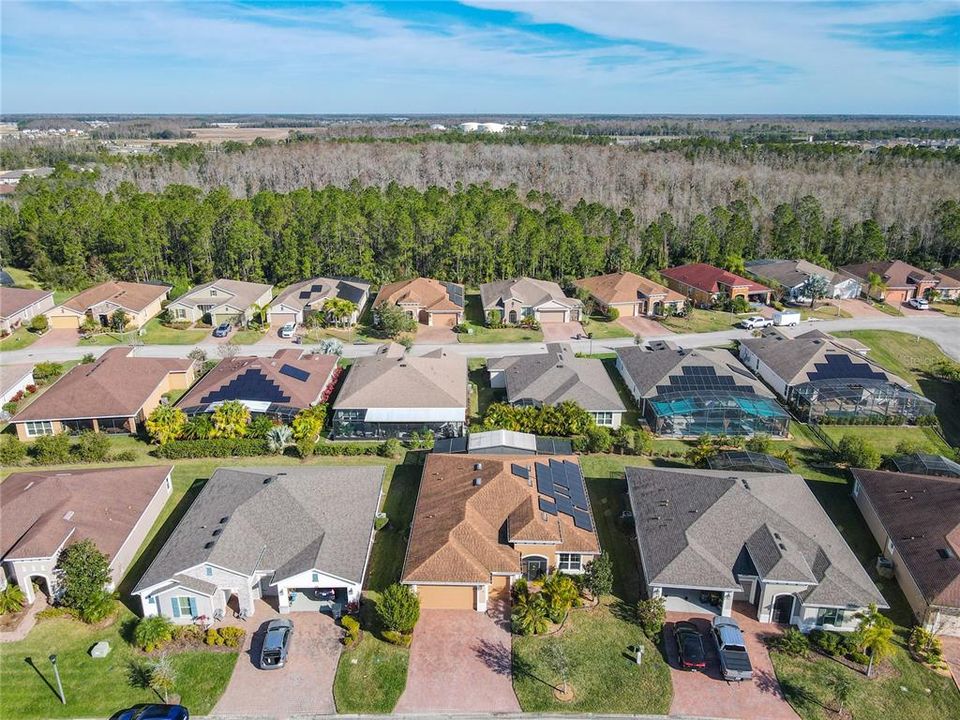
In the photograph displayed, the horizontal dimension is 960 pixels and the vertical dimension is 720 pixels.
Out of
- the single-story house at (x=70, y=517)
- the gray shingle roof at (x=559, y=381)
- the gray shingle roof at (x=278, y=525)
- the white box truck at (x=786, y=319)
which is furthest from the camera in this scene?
the white box truck at (x=786, y=319)

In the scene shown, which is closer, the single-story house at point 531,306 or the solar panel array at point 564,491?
the solar panel array at point 564,491

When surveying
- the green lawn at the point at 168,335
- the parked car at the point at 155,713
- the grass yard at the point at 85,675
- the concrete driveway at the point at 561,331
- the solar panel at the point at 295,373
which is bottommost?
the grass yard at the point at 85,675

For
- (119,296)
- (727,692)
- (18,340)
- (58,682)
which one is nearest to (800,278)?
(727,692)

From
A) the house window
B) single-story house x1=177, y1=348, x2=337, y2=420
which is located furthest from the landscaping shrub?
the house window

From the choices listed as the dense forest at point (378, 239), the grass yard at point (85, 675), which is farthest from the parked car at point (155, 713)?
the dense forest at point (378, 239)

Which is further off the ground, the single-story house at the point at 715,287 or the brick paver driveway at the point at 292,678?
the single-story house at the point at 715,287

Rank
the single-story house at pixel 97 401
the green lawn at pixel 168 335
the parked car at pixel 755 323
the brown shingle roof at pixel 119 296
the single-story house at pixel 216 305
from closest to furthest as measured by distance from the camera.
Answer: the single-story house at pixel 97 401, the green lawn at pixel 168 335, the brown shingle roof at pixel 119 296, the single-story house at pixel 216 305, the parked car at pixel 755 323

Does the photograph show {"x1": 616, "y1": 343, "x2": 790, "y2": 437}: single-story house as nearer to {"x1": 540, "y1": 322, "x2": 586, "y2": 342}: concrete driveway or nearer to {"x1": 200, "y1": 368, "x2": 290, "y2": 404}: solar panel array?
{"x1": 540, "y1": 322, "x2": 586, "y2": 342}: concrete driveway

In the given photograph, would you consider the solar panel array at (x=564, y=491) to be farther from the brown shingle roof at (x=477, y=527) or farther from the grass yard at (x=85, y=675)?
the grass yard at (x=85, y=675)
